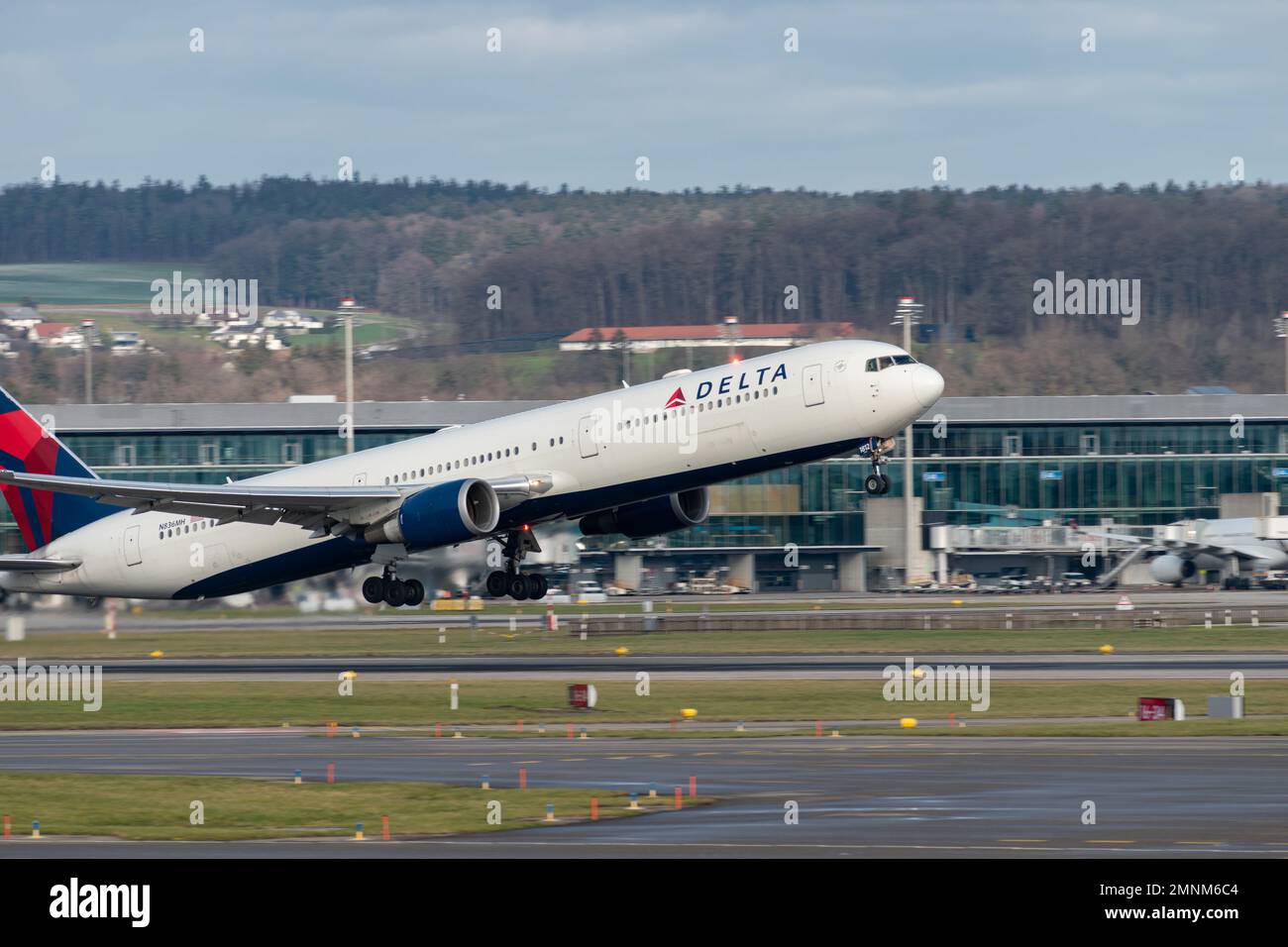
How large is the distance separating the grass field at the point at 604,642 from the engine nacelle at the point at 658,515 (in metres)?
15.1

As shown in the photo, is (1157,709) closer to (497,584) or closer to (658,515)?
(658,515)

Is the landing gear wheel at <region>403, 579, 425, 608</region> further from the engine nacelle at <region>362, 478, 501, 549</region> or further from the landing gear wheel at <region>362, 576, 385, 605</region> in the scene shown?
the engine nacelle at <region>362, 478, 501, 549</region>

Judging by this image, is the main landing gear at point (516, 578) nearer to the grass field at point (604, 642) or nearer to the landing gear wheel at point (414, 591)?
the landing gear wheel at point (414, 591)

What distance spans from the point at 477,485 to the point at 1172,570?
7416cm

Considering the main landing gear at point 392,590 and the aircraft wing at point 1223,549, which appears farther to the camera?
the aircraft wing at point 1223,549

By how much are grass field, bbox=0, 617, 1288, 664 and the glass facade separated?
153ft

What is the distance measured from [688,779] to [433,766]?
6.61 meters

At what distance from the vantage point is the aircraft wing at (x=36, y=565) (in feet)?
197

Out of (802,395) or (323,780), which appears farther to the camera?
(802,395)

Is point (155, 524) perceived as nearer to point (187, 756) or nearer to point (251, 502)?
point (251, 502)

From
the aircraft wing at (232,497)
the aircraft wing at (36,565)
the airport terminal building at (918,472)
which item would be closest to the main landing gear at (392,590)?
the aircraft wing at (232,497)

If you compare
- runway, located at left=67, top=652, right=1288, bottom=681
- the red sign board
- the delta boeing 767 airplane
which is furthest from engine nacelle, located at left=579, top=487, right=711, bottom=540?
the red sign board
